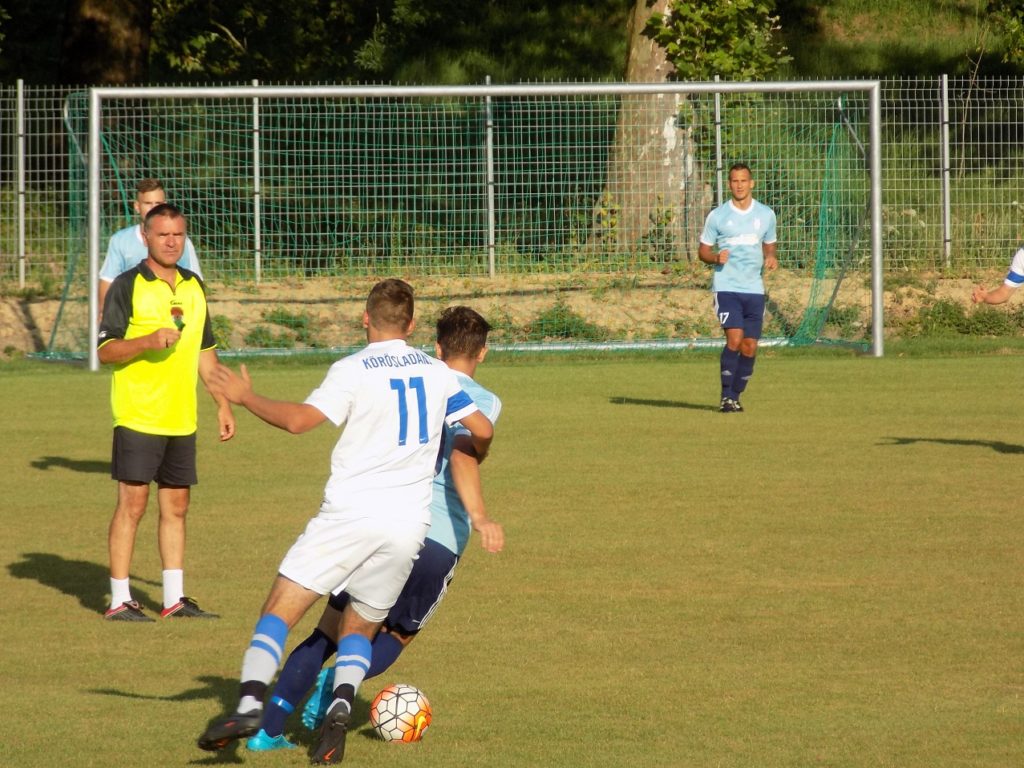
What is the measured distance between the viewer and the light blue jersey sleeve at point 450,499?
5.86 meters

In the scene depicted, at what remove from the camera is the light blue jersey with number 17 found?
1530 centimetres

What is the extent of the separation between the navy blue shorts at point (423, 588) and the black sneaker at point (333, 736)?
1.81 feet

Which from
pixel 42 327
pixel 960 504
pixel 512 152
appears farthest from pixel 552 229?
pixel 960 504

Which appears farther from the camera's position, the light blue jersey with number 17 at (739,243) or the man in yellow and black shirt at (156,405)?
the light blue jersey with number 17 at (739,243)

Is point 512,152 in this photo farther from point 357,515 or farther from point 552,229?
point 357,515

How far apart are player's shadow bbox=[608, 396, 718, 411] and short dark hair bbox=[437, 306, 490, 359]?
9.52 m

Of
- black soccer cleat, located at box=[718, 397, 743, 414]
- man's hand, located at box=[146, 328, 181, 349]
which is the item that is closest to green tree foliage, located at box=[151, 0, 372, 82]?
black soccer cleat, located at box=[718, 397, 743, 414]

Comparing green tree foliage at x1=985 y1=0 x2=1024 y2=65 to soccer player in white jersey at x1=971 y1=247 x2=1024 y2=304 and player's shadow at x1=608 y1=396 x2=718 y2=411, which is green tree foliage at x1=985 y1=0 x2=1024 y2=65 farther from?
soccer player in white jersey at x1=971 y1=247 x2=1024 y2=304

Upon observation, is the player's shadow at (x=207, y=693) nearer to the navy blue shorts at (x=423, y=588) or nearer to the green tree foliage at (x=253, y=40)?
the navy blue shorts at (x=423, y=588)

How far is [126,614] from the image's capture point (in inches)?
303

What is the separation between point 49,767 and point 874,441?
8.88m

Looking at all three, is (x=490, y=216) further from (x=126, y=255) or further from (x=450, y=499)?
(x=450, y=499)

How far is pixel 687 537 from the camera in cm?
945

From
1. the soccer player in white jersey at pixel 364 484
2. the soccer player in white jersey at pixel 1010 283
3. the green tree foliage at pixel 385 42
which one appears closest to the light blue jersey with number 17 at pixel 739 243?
the soccer player in white jersey at pixel 1010 283
